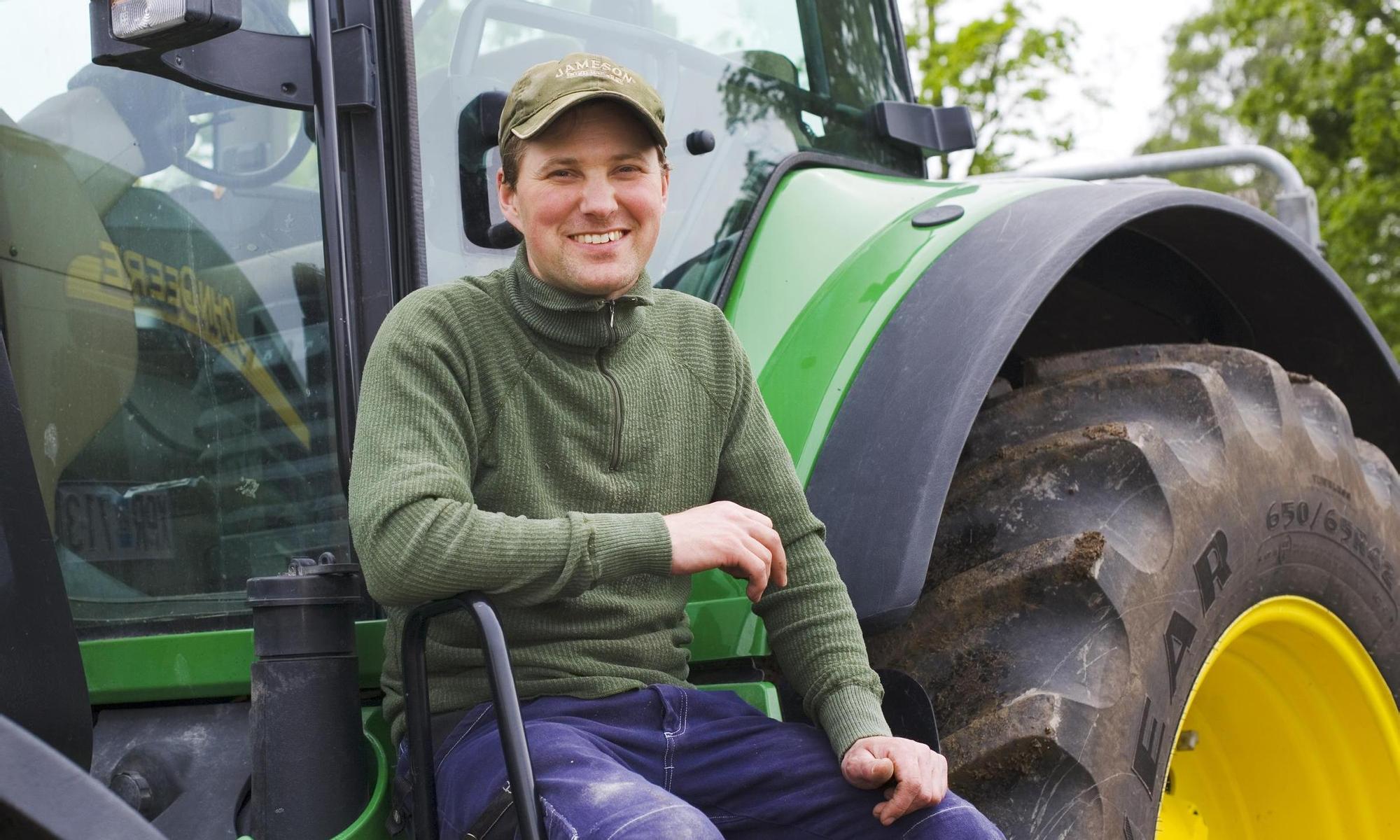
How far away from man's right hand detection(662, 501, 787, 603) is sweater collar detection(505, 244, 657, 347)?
0.27 m

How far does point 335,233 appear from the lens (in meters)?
1.82

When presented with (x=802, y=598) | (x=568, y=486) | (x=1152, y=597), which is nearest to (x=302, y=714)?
(x=568, y=486)

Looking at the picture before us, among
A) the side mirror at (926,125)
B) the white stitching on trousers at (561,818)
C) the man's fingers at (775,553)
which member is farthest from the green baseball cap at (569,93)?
the side mirror at (926,125)

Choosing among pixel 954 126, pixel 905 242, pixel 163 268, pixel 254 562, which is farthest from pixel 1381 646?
pixel 163 268

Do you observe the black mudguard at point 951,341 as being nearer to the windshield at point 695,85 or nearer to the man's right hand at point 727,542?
the man's right hand at point 727,542

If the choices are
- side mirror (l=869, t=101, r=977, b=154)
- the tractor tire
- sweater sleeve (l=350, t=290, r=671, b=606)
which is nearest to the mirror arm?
sweater sleeve (l=350, t=290, r=671, b=606)

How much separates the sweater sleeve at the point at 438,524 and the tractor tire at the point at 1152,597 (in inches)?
21.0

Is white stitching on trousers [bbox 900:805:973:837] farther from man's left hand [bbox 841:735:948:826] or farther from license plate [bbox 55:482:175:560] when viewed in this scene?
license plate [bbox 55:482:175:560]

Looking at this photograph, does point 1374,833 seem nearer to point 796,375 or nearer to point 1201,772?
point 1201,772

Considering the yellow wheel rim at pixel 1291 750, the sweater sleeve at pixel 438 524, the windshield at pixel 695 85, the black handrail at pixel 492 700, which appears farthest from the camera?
the yellow wheel rim at pixel 1291 750

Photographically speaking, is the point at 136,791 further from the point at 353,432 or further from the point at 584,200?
the point at 584,200

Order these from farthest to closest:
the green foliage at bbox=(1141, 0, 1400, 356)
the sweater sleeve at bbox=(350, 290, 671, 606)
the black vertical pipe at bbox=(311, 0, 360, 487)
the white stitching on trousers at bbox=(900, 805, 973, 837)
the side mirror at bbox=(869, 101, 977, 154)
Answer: the green foliage at bbox=(1141, 0, 1400, 356)
the side mirror at bbox=(869, 101, 977, 154)
the black vertical pipe at bbox=(311, 0, 360, 487)
the white stitching on trousers at bbox=(900, 805, 973, 837)
the sweater sleeve at bbox=(350, 290, 671, 606)

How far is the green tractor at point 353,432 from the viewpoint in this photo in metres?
1.77

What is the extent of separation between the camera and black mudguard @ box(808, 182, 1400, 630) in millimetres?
1917
